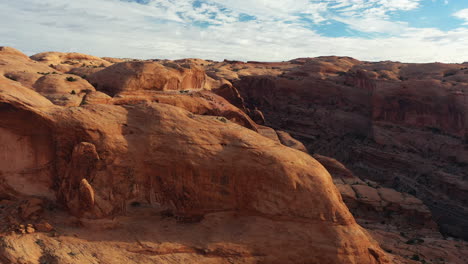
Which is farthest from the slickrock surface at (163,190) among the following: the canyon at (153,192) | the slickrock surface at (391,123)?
the slickrock surface at (391,123)

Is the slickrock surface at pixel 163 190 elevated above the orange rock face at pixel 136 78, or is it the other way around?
the orange rock face at pixel 136 78

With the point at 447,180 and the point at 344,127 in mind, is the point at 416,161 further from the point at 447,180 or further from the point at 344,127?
the point at 344,127

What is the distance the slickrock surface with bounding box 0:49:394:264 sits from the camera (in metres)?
12.4

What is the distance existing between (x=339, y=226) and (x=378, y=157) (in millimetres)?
30294

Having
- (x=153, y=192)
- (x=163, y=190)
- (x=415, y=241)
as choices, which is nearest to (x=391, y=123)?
(x=415, y=241)

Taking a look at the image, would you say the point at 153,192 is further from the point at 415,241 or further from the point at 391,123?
the point at 391,123

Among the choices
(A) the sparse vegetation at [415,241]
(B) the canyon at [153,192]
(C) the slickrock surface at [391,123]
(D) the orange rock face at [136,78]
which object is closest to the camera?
(B) the canyon at [153,192]

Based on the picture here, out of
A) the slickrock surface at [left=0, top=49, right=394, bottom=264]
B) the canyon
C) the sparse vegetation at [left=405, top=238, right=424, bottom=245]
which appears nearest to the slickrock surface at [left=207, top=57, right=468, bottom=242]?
the sparse vegetation at [left=405, top=238, right=424, bottom=245]

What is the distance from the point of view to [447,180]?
111ft

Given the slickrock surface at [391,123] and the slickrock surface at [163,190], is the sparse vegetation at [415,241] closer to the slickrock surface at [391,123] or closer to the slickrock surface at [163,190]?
the slickrock surface at [391,123]

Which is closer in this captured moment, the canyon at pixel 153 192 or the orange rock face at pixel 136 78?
the canyon at pixel 153 192

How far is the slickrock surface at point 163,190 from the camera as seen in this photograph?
12.4m

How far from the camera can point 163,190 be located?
45.0 ft

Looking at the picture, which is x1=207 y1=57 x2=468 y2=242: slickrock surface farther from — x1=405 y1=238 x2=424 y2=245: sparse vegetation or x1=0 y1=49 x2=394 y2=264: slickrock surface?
x1=0 y1=49 x2=394 y2=264: slickrock surface
